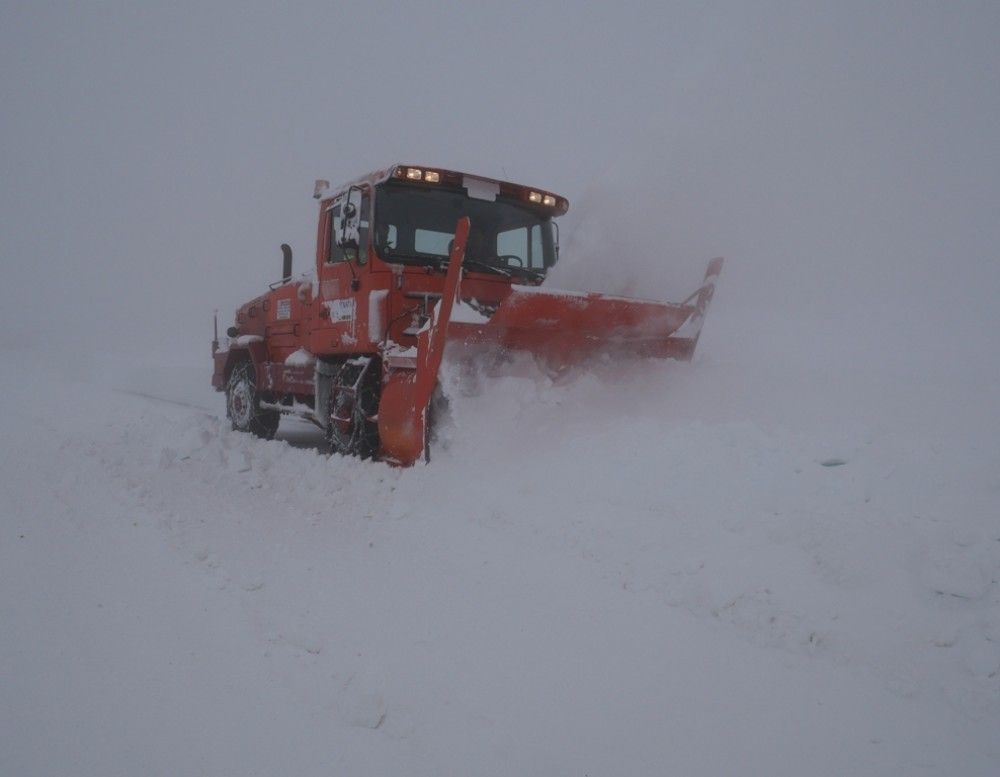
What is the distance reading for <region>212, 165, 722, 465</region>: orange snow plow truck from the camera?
16.9ft

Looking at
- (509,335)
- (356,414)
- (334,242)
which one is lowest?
(356,414)

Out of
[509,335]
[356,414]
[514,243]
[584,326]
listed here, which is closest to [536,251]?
[514,243]

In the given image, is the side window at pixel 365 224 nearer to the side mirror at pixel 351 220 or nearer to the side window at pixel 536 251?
the side mirror at pixel 351 220

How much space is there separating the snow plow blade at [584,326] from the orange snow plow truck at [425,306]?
1 centimetres

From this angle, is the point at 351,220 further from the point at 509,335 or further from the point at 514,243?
the point at 509,335

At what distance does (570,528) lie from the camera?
13.1ft

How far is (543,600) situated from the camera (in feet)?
10.6

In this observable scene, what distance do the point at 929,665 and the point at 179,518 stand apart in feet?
13.5

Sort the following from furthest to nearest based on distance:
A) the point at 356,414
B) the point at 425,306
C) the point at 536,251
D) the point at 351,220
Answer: the point at 536,251, the point at 356,414, the point at 351,220, the point at 425,306

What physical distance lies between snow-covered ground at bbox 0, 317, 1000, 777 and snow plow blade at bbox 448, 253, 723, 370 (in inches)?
18.7

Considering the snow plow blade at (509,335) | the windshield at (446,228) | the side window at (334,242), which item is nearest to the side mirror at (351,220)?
the windshield at (446,228)

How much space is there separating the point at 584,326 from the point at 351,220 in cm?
220

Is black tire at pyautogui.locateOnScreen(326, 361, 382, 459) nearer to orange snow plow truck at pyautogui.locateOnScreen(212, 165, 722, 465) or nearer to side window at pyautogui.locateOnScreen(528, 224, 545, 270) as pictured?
orange snow plow truck at pyautogui.locateOnScreen(212, 165, 722, 465)

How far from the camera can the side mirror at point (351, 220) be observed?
576 cm
